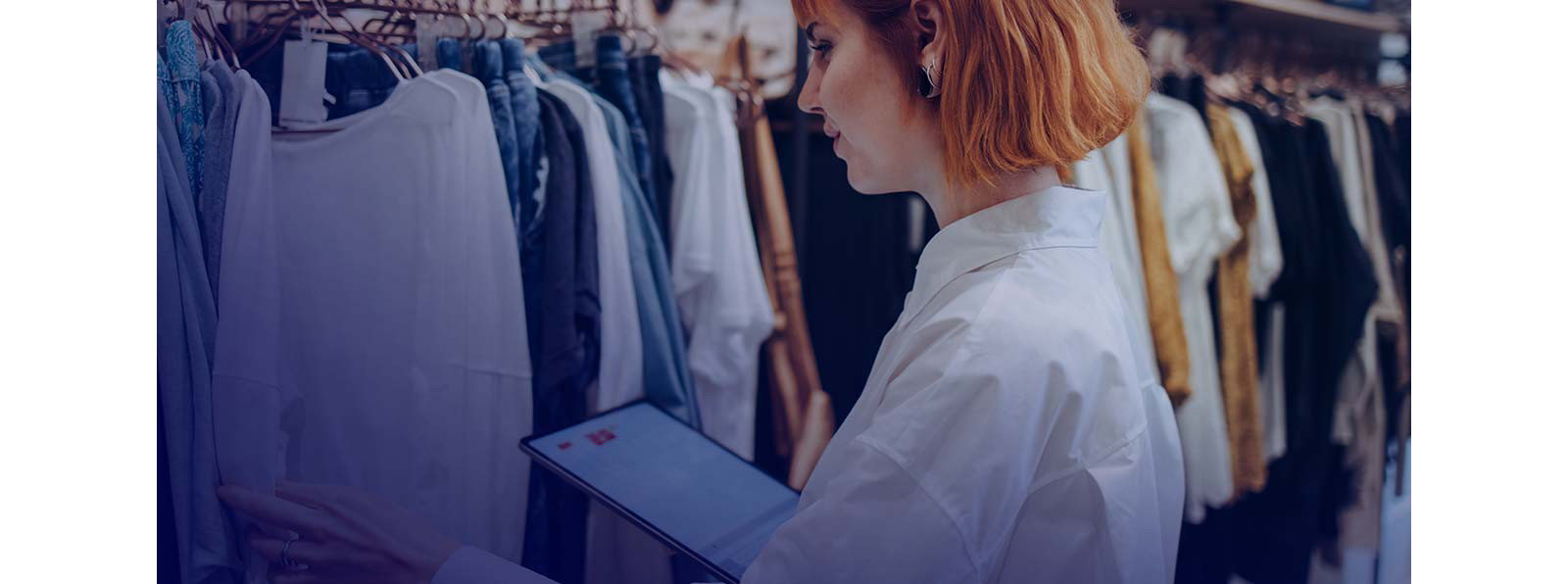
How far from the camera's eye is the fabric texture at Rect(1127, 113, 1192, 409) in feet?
5.30

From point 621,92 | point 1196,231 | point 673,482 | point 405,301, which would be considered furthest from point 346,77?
point 1196,231

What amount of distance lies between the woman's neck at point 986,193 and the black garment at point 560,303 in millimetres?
458

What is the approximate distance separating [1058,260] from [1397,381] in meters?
1.29

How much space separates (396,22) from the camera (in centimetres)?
113

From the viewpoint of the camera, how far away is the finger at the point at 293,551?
99 cm

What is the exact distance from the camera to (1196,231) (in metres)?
1.70

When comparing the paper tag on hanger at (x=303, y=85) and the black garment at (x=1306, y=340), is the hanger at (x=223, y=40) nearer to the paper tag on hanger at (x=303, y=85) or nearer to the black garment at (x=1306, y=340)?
the paper tag on hanger at (x=303, y=85)

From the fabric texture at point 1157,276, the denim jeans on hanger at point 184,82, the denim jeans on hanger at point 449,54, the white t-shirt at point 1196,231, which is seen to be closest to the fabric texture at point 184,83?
the denim jeans on hanger at point 184,82

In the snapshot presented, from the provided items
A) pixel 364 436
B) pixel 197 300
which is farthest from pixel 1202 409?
pixel 197 300

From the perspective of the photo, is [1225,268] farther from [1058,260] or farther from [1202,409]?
[1058,260]

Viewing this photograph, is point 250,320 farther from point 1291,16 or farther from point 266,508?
point 1291,16

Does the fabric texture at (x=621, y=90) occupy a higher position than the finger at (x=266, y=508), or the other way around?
the fabric texture at (x=621, y=90)

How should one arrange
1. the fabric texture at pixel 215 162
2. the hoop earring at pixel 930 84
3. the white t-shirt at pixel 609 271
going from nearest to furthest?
the hoop earring at pixel 930 84 < the fabric texture at pixel 215 162 < the white t-shirt at pixel 609 271

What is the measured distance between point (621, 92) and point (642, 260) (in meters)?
0.23
